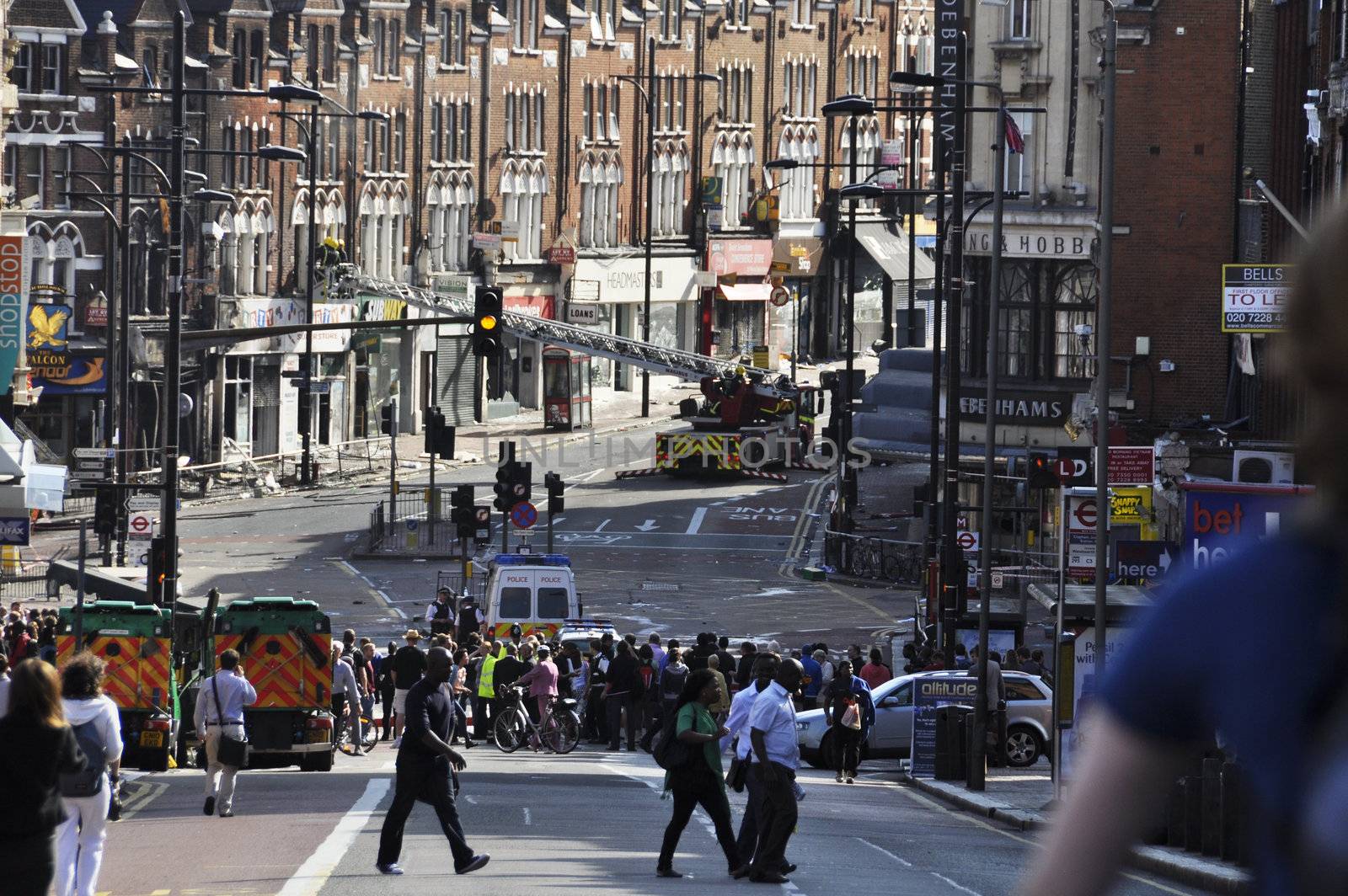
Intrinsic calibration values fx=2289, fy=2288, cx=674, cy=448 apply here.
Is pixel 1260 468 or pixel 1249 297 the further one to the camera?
pixel 1260 468

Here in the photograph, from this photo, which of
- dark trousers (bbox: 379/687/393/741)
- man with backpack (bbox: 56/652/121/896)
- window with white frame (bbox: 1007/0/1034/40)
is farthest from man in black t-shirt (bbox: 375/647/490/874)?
window with white frame (bbox: 1007/0/1034/40)

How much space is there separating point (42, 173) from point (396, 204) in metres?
17.2

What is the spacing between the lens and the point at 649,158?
89938mm

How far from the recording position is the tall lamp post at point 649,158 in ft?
277

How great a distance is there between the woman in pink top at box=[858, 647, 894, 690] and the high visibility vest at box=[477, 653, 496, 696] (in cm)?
506

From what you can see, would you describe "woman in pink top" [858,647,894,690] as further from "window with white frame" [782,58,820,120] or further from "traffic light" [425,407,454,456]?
"window with white frame" [782,58,820,120]

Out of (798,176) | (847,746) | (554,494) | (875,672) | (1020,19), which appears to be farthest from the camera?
(798,176)

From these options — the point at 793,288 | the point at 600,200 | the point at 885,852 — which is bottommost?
the point at 885,852

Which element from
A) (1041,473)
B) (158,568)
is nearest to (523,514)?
(1041,473)

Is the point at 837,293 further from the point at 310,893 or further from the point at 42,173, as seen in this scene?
the point at 310,893

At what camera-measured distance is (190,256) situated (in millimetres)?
66812

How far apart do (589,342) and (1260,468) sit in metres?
48.2

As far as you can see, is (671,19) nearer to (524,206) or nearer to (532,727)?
(524,206)

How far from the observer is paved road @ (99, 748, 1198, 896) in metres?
A: 15.5
